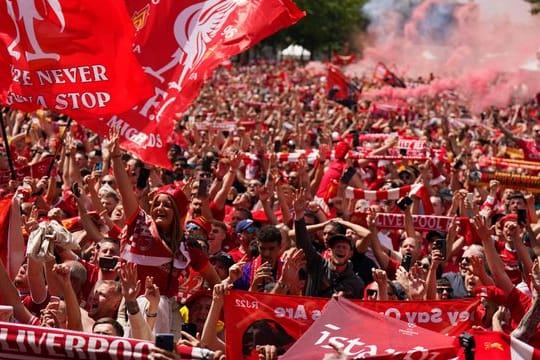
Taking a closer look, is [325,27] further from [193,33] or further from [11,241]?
[11,241]

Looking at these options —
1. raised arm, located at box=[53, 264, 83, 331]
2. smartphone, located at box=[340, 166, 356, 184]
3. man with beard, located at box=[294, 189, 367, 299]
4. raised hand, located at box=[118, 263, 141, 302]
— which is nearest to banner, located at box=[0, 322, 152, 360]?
raised hand, located at box=[118, 263, 141, 302]

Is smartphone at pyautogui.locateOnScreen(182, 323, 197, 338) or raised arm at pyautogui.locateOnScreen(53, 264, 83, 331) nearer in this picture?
raised arm at pyautogui.locateOnScreen(53, 264, 83, 331)

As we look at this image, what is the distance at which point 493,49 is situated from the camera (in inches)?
1078

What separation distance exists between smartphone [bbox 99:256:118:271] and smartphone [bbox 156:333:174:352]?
2.34 m

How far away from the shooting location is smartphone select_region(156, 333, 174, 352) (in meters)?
4.03

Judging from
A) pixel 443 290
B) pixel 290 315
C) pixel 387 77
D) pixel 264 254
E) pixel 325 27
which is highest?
pixel 325 27

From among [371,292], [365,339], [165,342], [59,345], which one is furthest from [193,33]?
[165,342]

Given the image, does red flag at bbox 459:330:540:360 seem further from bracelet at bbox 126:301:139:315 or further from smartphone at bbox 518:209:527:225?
smartphone at bbox 518:209:527:225

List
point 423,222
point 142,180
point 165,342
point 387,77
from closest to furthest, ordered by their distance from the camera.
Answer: point 165,342
point 423,222
point 142,180
point 387,77

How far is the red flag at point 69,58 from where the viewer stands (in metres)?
8.32

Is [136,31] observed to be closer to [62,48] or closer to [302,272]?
[62,48]

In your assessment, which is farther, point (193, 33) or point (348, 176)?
point (348, 176)

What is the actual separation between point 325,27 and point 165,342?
276 ft

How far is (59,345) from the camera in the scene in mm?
4363
